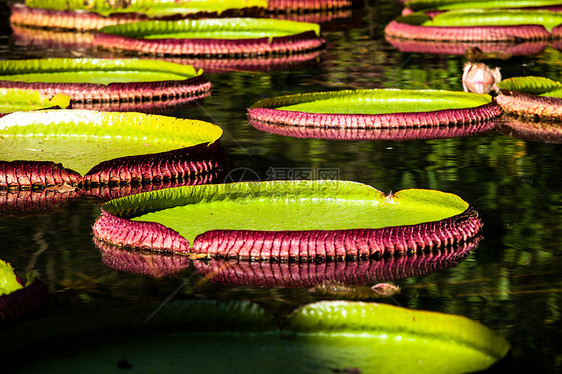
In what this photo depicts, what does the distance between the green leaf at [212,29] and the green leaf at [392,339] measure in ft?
28.1

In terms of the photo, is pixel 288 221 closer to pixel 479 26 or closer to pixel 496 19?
pixel 479 26

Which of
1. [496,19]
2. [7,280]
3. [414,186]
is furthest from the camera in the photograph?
[496,19]

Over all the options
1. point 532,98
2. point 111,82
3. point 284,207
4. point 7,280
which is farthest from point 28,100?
point 7,280

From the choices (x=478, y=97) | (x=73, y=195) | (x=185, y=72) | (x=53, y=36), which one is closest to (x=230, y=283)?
(x=73, y=195)

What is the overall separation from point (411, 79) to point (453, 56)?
160 cm

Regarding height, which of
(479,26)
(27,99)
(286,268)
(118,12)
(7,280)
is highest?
(7,280)

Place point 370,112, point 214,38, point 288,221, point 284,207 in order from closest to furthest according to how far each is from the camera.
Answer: point 288,221
point 284,207
point 370,112
point 214,38

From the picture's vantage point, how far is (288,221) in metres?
4.59

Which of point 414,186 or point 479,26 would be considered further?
point 479,26

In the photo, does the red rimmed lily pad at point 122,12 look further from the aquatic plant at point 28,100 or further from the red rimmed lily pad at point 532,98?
the red rimmed lily pad at point 532,98

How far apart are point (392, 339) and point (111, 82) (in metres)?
5.79

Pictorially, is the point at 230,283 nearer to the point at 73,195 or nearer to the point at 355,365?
the point at 355,365

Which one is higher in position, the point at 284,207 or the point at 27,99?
the point at 284,207

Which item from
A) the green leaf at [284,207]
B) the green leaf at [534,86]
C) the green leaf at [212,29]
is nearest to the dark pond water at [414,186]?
the green leaf at [284,207]
